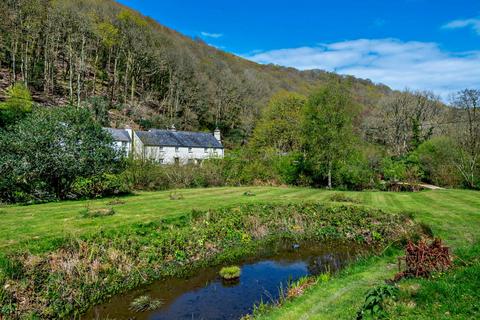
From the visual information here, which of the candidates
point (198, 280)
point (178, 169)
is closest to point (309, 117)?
point (178, 169)

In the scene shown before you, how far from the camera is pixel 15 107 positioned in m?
37.2

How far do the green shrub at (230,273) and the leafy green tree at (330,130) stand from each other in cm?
2361

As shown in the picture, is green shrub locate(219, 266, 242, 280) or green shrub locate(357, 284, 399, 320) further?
green shrub locate(219, 266, 242, 280)

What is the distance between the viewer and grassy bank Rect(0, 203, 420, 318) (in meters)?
8.75

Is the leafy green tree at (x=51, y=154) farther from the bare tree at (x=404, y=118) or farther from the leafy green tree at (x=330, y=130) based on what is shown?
the bare tree at (x=404, y=118)

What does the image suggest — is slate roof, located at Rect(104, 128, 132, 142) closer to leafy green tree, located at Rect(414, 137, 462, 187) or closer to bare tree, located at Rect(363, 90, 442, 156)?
leafy green tree, located at Rect(414, 137, 462, 187)

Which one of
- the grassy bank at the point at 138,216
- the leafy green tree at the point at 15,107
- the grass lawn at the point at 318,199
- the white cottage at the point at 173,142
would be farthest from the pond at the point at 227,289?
the white cottage at the point at 173,142

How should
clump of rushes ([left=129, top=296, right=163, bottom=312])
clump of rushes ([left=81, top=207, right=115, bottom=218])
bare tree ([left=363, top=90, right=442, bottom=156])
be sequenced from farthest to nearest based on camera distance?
bare tree ([left=363, top=90, right=442, bottom=156]) → clump of rushes ([left=81, top=207, right=115, bottom=218]) → clump of rushes ([left=129, top=296, right=163, bottom=312])

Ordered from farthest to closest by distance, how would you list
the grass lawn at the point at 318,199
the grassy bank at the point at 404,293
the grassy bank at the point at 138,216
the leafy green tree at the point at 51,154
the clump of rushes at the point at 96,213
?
the leafy green tree at the point at 51,154
the clump of rushes at the point at 96,213
the grassy bank at the point at 138,216
the grass lawn at the point at 318,199
the grassy bank at the point at 404,293

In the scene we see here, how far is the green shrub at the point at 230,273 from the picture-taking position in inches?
459

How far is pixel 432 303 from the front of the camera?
19.8 ft

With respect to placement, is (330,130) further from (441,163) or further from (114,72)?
(114,72)

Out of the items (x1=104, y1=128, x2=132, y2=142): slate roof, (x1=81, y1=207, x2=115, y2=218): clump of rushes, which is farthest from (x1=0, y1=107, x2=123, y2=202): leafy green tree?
(x1=104, y1=128, x2=132, y2=142): slate roof

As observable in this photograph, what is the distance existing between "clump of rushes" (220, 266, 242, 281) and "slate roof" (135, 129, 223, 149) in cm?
3833
